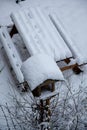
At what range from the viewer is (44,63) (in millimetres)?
4844

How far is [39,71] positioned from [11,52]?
281 centimetres

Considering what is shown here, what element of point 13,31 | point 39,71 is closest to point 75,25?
point 13,31

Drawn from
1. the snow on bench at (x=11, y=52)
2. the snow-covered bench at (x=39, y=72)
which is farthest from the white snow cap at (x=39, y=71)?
the snow on bench at (x=11, y=52)

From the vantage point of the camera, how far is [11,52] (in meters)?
7.46

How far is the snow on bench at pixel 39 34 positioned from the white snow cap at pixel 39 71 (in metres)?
2.03

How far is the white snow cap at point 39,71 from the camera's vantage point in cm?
475

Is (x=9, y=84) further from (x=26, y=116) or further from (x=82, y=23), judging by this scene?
(x=82, y=23)

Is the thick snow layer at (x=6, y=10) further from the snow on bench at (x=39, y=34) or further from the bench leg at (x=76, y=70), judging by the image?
the bench leg at (x=76, y=70)

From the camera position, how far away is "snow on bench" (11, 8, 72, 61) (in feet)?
23.3

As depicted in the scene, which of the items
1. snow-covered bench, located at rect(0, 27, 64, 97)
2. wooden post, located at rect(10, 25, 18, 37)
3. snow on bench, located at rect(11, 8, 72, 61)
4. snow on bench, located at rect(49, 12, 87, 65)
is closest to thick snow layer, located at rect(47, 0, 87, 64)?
snow on bench, located at rect(49, 12, 87, 65)

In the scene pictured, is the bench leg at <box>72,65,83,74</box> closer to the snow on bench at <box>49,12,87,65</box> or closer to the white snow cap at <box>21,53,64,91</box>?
the snow on bench at <box>49,12,87,65</box>

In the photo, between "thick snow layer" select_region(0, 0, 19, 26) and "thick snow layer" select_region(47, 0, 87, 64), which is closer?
"thick snow layer" select_region(47, 0, 87, 64)

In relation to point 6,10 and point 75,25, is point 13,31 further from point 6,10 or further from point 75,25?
point 75,25

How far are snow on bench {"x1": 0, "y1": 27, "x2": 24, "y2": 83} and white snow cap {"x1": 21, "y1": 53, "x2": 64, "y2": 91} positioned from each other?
6.65ft
